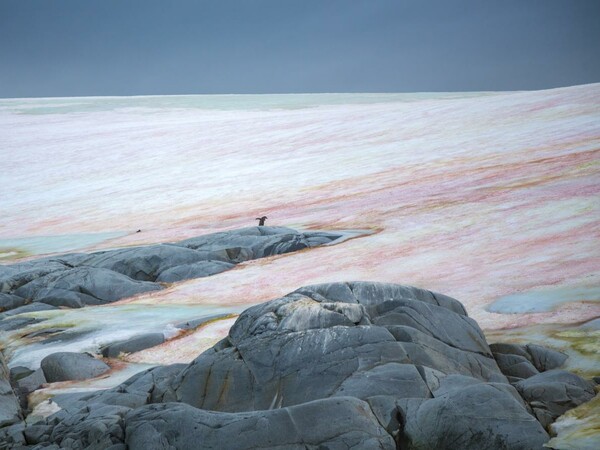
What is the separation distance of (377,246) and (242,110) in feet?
169

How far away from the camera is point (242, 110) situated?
73.3m

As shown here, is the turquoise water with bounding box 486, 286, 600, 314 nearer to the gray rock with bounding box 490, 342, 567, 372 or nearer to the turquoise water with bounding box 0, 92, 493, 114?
the gray rock with bounding box 490, 342, 567, 372

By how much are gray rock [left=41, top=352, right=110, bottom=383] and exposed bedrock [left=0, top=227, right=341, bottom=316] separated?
20.1ft

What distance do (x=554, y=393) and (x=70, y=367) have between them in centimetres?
918

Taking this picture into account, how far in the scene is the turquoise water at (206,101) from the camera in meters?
75.9

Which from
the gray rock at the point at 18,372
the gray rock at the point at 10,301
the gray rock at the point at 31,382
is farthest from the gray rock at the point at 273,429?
the gray rock at the point at 10,301

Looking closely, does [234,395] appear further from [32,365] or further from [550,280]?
[550,280]

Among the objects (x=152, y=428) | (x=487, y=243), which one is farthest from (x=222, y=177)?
(x=152, y=428)

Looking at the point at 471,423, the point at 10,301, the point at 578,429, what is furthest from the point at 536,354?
the point at 10,301

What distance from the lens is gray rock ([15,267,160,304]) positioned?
22031 millimetres

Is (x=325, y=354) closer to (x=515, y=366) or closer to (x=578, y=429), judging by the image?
(x=515, y=366)

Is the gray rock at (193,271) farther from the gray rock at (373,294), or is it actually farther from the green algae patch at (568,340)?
the green algae patch at (568,340)

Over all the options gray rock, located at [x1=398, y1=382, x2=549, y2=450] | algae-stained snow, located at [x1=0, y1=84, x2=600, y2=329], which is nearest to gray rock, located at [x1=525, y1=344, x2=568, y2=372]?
algae-stained snow, located at [x1=0, y1=84, x2=600, y2=329]

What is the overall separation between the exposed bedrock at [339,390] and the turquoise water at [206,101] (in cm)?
6193
